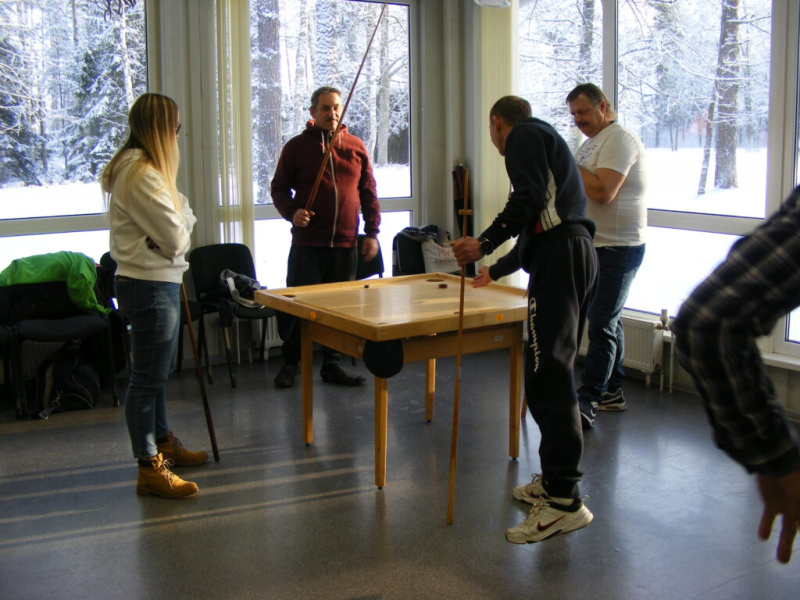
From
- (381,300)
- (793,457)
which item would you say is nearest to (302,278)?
(381,300)

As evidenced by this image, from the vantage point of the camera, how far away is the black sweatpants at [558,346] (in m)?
2.86

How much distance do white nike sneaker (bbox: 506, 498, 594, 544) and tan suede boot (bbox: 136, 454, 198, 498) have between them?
1282 mm

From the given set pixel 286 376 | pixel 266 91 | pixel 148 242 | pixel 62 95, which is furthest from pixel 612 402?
pixel 62 95

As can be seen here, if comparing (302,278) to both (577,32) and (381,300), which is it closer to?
(381,300)

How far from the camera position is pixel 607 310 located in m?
4.08

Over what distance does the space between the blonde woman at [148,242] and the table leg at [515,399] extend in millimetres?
1413

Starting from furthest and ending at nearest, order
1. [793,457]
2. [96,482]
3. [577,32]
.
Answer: [577,32], [96,482], [793,457]

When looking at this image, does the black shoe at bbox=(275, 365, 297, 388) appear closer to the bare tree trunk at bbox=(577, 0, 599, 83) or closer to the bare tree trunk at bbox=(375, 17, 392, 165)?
the bare tree trunk at bbox=(375, 17, 392, 165)

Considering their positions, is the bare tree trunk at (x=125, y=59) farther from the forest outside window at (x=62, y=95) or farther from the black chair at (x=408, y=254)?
the black chair at (x=408, y=254)

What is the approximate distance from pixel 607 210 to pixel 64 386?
2955 mm

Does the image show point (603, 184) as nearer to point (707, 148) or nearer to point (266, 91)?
point (707, 148)

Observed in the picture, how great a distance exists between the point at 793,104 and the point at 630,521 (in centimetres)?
231

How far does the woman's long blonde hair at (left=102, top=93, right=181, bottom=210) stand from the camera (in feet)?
10.1

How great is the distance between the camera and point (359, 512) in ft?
10.5
